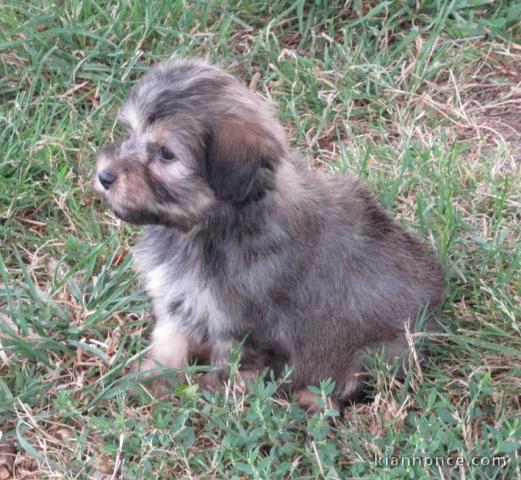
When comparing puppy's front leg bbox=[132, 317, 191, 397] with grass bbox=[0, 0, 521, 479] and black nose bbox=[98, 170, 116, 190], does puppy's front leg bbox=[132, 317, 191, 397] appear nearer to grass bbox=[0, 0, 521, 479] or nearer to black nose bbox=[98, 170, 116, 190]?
grass bbox=[0, 0, 521, 479]

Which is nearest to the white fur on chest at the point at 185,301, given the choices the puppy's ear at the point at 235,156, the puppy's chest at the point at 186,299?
the puppy's chest at the point at 186,299

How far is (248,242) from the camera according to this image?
344cm

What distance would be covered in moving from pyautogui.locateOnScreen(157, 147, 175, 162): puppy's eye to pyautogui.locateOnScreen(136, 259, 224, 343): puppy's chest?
49 centimetres

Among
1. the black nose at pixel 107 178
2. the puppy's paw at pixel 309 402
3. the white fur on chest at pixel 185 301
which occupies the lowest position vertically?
the puppy's paw at pixel 309 402

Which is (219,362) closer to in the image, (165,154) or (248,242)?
(248,242)

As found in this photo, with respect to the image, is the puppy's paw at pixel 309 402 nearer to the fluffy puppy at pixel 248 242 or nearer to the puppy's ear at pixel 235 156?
the fluffy puppy at pixel 248 242

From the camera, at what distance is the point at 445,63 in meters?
5.23

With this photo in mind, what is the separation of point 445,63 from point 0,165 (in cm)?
245

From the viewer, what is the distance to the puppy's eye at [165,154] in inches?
126

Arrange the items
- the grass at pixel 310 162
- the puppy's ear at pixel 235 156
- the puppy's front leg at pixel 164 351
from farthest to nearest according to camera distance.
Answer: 1. the puppy's front leg at pixel 164 351
2. the grass at pixel 310 162
3. the puppy's ear at pixel 235 156

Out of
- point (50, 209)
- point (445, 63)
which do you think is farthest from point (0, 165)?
point (445, 63)

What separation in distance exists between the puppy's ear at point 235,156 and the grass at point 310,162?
0.78 m

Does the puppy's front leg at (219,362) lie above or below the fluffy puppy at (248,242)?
below

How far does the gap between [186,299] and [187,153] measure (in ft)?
2.15
